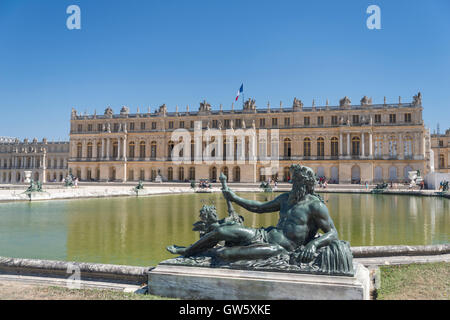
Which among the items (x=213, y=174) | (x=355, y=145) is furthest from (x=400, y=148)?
(x=213, y=174)

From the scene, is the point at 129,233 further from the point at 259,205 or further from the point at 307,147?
the point at 307,147

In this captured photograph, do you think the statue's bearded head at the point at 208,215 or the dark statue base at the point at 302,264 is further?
the statue's bearded head at the point at 208,215

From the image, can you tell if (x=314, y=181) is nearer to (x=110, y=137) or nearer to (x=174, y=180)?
(x=174, y=180)

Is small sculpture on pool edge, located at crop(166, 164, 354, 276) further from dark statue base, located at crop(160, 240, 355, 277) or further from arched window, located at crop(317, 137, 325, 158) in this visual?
arched window, located at crop(317, 137, 325, 158)

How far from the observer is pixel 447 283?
5.21 metres

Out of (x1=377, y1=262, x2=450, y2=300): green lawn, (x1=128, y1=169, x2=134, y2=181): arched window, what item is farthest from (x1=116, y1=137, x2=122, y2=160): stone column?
(x1=377, y1=262, x2=450, y2=300): green lawn

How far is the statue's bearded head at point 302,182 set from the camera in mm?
5137

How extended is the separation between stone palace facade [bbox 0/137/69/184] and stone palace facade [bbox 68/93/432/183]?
16.2 metres

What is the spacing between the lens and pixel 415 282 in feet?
17.4

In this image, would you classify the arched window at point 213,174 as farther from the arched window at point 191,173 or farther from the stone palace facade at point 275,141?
the arched window at point 191,173

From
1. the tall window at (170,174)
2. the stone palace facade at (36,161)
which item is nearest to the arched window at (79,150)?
the stone palace facade at (36,161)

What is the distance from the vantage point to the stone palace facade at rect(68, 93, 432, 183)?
168 feet

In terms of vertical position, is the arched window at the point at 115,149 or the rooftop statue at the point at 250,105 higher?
the rooftop statue at the point at 250,105

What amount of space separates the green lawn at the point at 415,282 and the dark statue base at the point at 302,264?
90 centimetres
